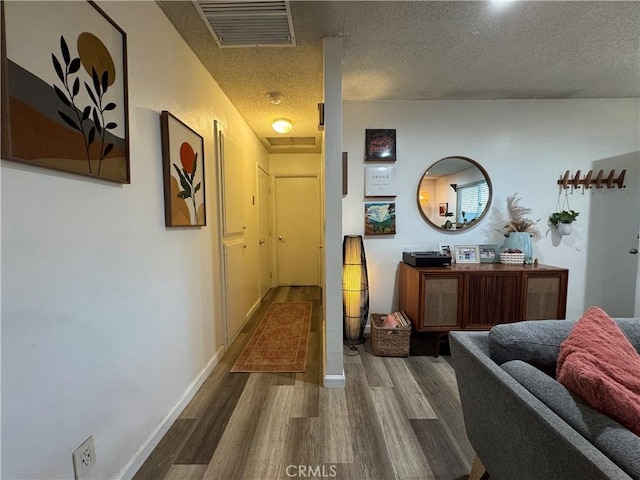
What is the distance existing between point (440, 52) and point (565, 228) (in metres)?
2.08

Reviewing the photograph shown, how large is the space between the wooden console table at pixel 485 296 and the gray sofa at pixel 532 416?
1.06 metres

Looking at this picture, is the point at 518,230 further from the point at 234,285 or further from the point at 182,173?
the point at 182,173

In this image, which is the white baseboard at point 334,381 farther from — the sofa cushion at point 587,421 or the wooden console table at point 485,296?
the sofa cushion at point 587,421

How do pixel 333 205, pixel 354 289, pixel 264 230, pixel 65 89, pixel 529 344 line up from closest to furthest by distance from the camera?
pixel 65 89 < pixel 529 344 < pixel 333 205 < pixel 354 289 < pixel 264 230

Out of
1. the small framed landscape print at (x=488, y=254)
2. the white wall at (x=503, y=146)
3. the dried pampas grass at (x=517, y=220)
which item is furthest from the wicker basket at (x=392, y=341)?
→ the dried pampas grass at (x=517, y=220)

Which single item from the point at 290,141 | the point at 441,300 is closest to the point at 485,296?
the point at 441,300

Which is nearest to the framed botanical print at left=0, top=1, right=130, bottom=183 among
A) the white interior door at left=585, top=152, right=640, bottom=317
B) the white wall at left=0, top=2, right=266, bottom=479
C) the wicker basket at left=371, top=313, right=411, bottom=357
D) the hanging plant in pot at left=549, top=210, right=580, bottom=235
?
the white wall at left=0, top=2, right=266, bottom=479

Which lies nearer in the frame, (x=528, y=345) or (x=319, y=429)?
(x=528, y=345)

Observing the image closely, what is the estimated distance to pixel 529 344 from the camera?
3.29 ft

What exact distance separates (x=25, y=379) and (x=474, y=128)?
3400 mm

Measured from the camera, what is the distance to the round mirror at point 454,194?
8.66ft

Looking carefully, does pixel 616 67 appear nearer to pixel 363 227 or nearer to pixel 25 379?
pixel 363 227

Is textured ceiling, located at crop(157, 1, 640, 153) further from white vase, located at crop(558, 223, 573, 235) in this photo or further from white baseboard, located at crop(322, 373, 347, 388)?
white baseboard, located at crop(322, 373, 347, 388)

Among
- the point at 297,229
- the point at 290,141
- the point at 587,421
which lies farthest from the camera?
the point at 297,229
